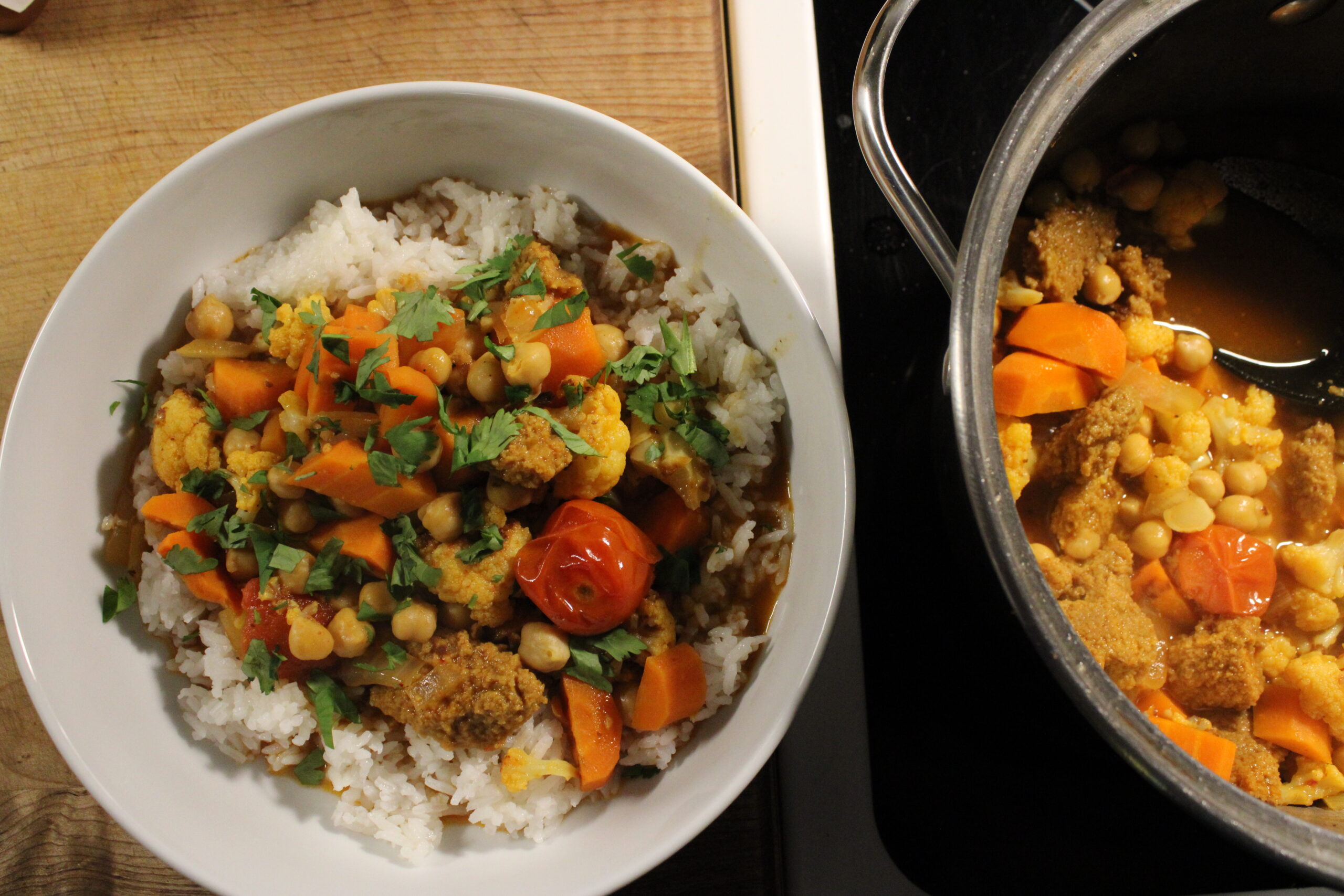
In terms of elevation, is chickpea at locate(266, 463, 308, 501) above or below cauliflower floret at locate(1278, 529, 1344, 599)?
above

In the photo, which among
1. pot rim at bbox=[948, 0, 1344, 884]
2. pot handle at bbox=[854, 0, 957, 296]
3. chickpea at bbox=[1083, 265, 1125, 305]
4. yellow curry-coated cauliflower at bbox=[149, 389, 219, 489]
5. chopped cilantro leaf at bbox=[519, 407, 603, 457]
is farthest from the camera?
chickpea at bbox=[1083, 265, 1125, 305]

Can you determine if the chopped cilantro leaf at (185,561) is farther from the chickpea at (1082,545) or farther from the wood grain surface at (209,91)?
the chickpea at (1082,545)

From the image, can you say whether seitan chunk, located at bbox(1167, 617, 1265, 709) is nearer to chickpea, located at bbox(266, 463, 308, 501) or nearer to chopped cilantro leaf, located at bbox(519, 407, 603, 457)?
chopped cilantro leaf, located at bbox(519, 407, 603, 457)

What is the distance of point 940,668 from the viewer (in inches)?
70.7

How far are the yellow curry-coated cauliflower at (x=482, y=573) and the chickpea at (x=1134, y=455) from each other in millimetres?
1202

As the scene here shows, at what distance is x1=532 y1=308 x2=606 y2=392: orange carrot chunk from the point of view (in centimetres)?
160

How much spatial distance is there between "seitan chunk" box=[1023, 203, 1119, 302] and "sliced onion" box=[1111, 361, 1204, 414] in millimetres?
213

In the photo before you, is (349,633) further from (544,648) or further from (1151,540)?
(1151,540)

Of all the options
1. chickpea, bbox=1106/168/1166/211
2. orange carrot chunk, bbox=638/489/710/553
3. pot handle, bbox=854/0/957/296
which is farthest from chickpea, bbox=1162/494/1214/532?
orange carrot chunk, bbox=638/489/710/553

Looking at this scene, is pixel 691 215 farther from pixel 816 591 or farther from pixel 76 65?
pixel 76 65

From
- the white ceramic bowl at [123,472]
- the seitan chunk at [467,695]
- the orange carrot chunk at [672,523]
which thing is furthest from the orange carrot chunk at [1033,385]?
the seitan chunk at [467,695]

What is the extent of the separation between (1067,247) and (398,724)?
5.51 feet

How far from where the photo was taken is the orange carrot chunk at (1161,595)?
5.52 ft

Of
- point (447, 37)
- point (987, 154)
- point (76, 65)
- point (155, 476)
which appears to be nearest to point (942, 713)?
point (987, 154)
